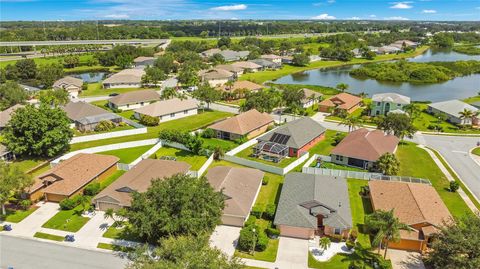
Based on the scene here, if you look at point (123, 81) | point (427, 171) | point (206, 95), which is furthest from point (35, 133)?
point (123, 81)

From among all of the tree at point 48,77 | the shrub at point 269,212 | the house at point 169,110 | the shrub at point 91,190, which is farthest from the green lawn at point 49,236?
the tree at point 48,77

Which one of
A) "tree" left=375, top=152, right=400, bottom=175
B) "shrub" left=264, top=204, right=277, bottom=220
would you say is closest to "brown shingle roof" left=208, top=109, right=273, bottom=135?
"tree" left=375, top=152, right=400, bottom=175

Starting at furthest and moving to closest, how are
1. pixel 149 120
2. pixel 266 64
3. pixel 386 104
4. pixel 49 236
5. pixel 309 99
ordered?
pixel 266 64
pixel 309 99
pixel 386 104
pixel 149 120
pixel 49 236

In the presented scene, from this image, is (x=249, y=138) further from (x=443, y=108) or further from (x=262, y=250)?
(x=443, y=108)

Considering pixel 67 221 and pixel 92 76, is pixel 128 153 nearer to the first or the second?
pixel 67 221

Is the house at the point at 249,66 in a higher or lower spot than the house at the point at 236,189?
higher

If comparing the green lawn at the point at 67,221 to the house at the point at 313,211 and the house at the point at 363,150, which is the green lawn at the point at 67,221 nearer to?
the house at the point at 313,211

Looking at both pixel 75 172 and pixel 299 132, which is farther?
pixel 299 132
